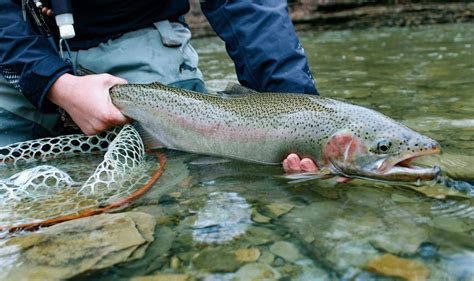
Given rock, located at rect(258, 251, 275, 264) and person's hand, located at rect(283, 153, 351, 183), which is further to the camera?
person's hand, located at rect(283, 153, 351, 183)

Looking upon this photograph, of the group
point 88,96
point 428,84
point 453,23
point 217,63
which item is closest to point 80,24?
point 88,96

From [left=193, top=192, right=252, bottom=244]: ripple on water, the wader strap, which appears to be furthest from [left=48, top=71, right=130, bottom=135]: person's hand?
[left=193, top=192, right=252, bottom=244]: ripple on water

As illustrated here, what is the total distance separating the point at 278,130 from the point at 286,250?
873 mm

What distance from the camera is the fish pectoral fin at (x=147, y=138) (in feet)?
8.96

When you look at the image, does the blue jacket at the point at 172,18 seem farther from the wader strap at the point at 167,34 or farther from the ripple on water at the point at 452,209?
the ripple on water at the point at 452,209

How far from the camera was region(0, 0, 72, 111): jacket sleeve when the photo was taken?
2588 millimetres

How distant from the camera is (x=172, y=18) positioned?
3182 mm

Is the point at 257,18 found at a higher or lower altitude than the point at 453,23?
higher

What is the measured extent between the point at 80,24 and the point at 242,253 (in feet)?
6.27

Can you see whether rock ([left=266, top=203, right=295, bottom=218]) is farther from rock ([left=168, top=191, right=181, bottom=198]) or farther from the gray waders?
the gray waders

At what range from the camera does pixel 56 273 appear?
145 cm

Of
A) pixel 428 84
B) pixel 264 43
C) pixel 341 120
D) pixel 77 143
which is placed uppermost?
pixel 264 43

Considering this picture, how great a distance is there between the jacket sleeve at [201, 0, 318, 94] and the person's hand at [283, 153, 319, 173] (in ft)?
1.81

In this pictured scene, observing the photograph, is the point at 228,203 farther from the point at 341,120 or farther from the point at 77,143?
the point at 77,143
